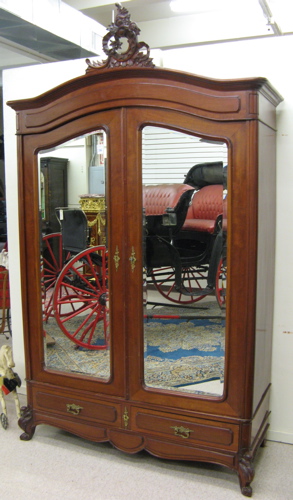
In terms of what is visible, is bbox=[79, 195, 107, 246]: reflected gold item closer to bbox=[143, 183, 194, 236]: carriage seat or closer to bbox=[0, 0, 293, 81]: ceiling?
bbox=[143, 183, 194, 236]: carriage seat

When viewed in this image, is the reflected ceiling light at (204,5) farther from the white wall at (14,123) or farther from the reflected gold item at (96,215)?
the reflected gold item at (96,215)

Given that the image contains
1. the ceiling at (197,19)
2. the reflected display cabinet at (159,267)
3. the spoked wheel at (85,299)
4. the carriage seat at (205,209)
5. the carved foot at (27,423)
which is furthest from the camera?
the ceiling at (197,19)

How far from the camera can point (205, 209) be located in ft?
8.19

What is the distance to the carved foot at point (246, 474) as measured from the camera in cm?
236

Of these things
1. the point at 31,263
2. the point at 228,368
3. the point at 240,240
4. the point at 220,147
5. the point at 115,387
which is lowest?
the point at 115,387

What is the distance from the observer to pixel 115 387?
8.64ft

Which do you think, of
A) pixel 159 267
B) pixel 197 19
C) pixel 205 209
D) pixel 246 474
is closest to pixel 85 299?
pixel 159 267

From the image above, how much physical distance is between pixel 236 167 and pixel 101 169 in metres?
0.71

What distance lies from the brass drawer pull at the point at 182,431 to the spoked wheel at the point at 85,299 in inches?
21.7

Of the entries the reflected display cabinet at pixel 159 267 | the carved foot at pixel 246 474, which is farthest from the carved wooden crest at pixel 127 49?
the carved foot at pixel 246 474

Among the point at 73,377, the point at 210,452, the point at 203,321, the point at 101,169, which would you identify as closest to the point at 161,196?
the point at 101,169

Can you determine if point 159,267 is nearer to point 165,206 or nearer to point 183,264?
point 183,264

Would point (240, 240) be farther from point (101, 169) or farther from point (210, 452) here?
point (210, 452)

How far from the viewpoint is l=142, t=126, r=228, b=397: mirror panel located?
2435 millimetres
